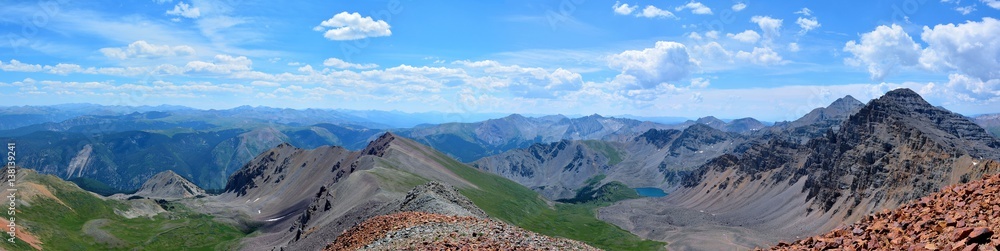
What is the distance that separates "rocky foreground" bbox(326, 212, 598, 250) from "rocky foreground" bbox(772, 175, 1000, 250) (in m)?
19.2

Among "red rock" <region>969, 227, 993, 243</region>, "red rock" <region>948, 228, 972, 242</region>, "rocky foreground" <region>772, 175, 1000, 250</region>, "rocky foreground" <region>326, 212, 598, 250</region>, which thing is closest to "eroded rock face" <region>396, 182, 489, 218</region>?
"rocky foreground" <region>326, 212, 598, 250</region>

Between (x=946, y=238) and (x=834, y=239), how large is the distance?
5933mm

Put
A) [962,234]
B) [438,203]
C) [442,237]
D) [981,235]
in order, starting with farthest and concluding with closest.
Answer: [438,203]
[442,237]
[962,234]
[981,235]

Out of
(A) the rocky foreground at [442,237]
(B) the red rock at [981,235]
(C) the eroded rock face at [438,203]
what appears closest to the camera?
(B) the red rock at [981,235]

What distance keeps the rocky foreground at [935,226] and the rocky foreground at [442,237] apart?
19224 mm

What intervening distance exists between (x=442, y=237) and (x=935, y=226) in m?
34.1

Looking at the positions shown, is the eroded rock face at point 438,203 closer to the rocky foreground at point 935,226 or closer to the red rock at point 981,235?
the rocky foreground at point 935,226

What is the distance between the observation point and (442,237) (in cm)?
4978

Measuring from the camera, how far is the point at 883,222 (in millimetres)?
28438

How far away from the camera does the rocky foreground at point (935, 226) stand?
72.2 ft

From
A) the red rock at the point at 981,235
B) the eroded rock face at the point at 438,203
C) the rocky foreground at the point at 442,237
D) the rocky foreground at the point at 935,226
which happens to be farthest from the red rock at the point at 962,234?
the eroded rock face at the point at 438,203

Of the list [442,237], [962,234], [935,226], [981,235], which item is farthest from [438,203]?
[981,235]

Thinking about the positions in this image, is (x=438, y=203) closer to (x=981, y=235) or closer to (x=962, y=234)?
(x=962, y=234)

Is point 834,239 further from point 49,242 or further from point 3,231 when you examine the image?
point 49,242
